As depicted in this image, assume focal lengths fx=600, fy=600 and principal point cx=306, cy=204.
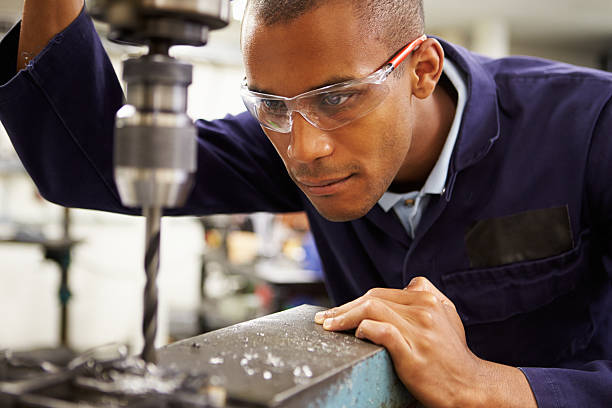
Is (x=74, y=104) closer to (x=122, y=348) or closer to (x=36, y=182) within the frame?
(x=36, y=182)

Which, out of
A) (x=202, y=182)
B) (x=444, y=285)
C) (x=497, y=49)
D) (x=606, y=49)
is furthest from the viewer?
(x=606, y=49)

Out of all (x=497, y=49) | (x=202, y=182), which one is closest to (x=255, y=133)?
(x=202, y=182)

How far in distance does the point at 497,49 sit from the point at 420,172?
6.44 metres

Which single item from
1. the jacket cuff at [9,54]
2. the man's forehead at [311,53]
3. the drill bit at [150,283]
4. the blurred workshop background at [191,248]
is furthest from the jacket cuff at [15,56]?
the blurred workshop background at [191,248]

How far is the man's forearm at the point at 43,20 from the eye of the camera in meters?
0.88

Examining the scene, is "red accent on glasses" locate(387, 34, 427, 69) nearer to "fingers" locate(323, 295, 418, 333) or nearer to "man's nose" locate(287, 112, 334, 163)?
"man's nose" locate(287, 112, 334, 163)

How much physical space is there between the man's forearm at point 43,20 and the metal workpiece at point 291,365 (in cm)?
52

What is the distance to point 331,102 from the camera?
3.40 ft

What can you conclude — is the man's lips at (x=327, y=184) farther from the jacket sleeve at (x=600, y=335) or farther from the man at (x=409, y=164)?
the jacket sleeve at (x=600, y=335)

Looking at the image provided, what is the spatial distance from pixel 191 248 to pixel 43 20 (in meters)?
5.92

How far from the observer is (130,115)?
568 mm

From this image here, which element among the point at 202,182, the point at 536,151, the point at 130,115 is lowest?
the point at 202,182

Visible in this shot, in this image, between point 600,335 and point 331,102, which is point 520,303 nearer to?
point 600,335

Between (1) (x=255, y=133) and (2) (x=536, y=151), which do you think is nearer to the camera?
(2) (x=536, y=151)
